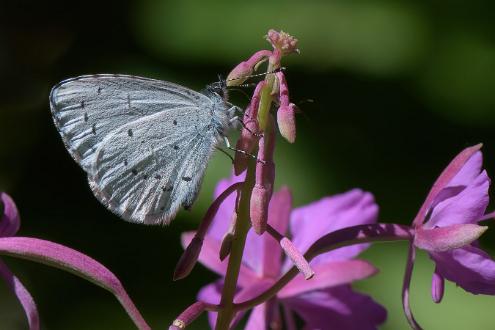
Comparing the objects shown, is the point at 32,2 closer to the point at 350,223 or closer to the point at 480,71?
the point at 480,71

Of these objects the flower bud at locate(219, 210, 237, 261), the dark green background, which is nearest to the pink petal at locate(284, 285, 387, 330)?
the flower bud at locate(219, 210, 237, 261)

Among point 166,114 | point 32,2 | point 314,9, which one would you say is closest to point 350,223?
point 166,114

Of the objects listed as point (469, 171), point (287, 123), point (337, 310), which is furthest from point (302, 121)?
point (287, 123)

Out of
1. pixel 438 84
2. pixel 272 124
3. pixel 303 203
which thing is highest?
pixel 272 124

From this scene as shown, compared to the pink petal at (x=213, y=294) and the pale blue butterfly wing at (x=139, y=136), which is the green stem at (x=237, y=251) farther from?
the pink petal at (x=213, y=294)

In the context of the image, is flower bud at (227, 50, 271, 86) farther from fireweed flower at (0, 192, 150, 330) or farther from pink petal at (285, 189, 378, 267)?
pink petal at (285, 189, 378, 267)

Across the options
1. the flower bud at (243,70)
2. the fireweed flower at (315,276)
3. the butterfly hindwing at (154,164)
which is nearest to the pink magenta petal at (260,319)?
the fireweed flower at (315,276)

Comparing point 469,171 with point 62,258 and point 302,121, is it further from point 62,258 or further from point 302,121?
point 302,121
